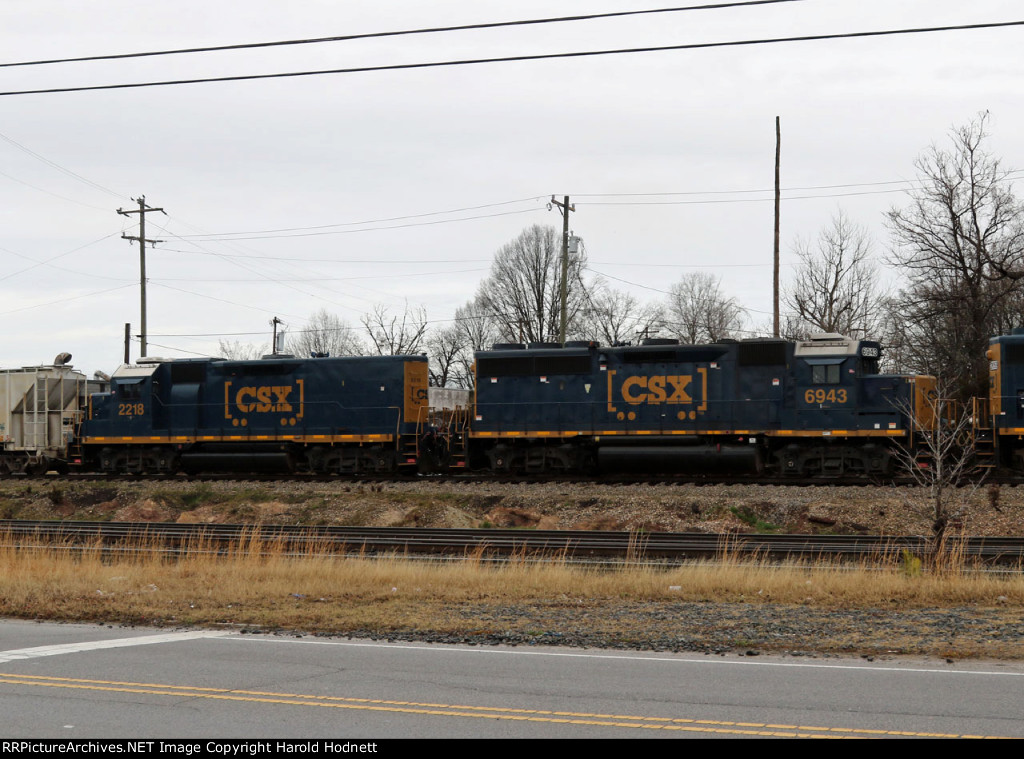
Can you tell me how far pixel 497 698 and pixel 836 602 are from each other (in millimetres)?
6470

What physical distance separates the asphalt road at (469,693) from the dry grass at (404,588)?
2016 mm

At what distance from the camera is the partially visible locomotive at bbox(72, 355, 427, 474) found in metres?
31.8

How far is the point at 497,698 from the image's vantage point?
751 cm

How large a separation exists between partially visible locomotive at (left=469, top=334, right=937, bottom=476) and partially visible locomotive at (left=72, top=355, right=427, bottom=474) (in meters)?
2.55

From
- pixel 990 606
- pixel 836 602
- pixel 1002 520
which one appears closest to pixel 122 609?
pixel 836 602

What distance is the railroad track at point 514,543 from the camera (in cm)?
1706

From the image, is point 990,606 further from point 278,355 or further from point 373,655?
point 278,355

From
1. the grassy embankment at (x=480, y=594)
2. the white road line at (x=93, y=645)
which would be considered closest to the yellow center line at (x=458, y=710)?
the white road line at (x=93, y=645)

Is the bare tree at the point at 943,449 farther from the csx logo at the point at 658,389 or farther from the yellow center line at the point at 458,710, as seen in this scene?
the yellow center line at the point at 458,710

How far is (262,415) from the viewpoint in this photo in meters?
32.8

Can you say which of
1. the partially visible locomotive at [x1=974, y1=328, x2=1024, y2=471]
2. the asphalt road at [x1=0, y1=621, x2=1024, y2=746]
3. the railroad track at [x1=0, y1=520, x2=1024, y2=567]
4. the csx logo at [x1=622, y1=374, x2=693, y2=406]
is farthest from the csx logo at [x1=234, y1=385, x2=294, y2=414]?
the asphalt road at [x1=0, y1=621, x2=1024, y2=746]

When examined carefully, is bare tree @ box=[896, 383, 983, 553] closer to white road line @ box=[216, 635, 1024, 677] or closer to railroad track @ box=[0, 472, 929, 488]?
railroad track @ box=[0, 472, 929, 488]

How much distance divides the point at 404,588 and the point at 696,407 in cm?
1635

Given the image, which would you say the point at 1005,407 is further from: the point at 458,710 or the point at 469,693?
the point at 458,710
